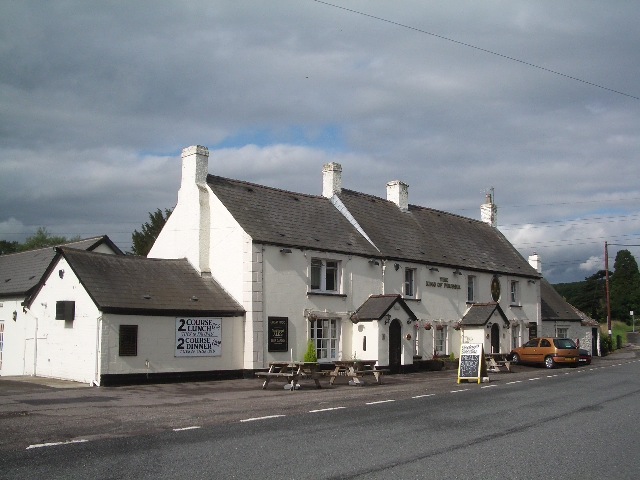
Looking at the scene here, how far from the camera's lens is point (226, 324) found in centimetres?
2564

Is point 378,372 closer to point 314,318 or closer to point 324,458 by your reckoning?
point 314,318

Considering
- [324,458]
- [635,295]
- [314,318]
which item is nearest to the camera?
[324,458]

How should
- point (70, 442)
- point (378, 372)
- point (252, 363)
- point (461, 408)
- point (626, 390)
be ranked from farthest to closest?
point (252, 363) < point (378, 372) < point (626, 390) < point (461, 408) < point (70, 442)

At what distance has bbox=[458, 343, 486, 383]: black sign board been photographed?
2430 cm

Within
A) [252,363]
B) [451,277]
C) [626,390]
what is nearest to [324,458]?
[626,390]

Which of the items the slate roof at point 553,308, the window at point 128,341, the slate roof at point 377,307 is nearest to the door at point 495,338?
the slate roof at point 377,307

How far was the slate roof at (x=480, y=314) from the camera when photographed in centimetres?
3528

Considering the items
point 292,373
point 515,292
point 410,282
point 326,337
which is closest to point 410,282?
point 410,282

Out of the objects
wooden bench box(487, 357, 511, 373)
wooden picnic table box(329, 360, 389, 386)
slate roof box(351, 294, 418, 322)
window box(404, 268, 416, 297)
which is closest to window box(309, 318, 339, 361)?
slate roof box(351, 294, 418, 322)

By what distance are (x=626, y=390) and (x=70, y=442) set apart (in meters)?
15.7

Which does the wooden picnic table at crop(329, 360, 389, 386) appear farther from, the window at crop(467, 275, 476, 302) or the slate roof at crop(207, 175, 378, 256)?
the window at crop(467, 275, 476, 302)

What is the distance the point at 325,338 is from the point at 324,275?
266 centimetres

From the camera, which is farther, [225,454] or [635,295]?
[635,295]

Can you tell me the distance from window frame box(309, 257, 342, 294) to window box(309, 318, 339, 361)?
4.29 feet
